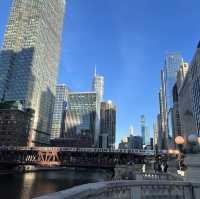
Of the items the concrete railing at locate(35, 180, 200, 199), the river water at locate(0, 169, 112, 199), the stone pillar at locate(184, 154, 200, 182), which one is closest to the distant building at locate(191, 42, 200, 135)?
the river water at locate(0, 169, 112, 199)

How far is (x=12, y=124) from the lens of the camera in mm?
166000

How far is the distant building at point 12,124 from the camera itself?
163250 mm

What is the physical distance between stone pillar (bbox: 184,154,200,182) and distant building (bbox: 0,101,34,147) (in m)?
162

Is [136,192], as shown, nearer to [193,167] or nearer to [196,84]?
[193,167]

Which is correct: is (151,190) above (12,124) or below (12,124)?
below

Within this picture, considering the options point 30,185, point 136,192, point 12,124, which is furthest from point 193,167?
point 12,124

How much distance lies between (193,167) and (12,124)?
166 m

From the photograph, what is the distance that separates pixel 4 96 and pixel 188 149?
203 meters

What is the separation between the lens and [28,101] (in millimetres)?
193375

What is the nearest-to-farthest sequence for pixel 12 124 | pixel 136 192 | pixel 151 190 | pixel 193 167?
pixel 136 192 → pixel 151 190 → pixel 193 167 → pixel 12 124

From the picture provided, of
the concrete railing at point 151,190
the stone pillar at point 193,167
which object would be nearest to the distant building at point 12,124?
the concrete railing at point 151,190

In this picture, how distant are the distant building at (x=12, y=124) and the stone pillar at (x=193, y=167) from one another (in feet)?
533

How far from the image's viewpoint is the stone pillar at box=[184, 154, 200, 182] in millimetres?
12992

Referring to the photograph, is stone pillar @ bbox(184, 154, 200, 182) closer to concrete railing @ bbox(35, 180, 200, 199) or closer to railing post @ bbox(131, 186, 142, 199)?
concrete railing @ bbox(35, 180, 200, 199)
